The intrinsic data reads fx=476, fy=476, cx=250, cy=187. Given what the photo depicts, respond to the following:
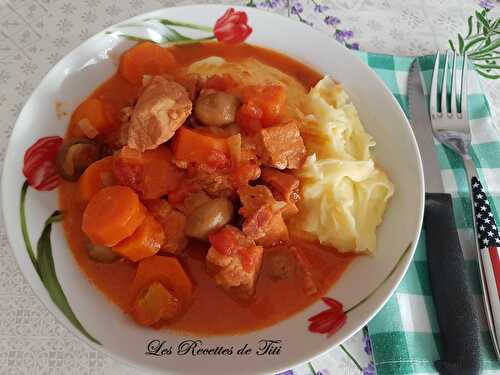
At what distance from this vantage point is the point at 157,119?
2.72m

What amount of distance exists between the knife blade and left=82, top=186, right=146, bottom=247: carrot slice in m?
1.82

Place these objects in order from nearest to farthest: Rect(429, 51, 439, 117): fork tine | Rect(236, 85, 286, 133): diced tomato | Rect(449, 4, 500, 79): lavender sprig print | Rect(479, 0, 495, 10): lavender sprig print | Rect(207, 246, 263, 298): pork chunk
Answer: Rect(207, 246, 263, 298): pork chunk
Rect(236, 85, 286, 133): diced tomato
Rect(429, 51, 439, 117): fork tine
Rect(449, 4, 500, 79): lavender sprig print
Rect(479, 0, 495, 10): lavender sprig print

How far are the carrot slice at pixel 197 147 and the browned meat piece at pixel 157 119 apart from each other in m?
0.08

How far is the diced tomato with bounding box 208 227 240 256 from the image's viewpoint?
2.65 meters

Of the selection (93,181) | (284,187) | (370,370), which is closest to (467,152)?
(284,187)

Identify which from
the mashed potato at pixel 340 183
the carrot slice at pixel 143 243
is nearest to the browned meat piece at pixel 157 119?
the carrot slice at pixel 143 243

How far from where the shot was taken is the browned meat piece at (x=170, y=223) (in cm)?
275

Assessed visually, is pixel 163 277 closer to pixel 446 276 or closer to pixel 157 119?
pixel 157 119

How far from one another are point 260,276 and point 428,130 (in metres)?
1.65

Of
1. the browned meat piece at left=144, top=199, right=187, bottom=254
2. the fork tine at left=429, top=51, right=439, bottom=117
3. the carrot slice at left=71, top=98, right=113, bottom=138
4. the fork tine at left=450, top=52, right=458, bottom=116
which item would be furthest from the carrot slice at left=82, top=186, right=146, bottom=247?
the fork tine at left=450, top=52, right=458, bottom=116

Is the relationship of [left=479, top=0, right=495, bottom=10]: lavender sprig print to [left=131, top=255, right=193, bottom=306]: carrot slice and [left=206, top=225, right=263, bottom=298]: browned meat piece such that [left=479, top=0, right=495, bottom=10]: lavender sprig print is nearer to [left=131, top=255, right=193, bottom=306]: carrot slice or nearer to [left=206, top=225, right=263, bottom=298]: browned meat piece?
[left=206, top=225, right=263, bottom=298]: browned meat piece

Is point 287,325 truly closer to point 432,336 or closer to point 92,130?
point 432,336

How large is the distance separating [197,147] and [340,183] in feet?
3.14

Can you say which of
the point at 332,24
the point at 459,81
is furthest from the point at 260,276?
the point at 332,24
